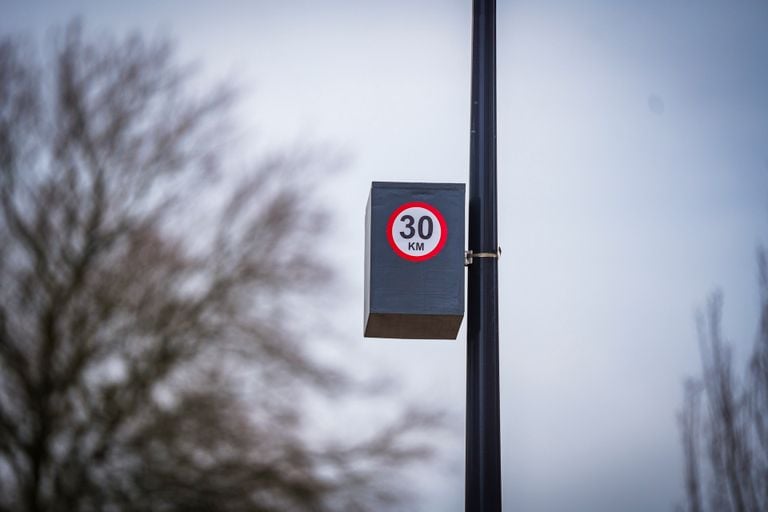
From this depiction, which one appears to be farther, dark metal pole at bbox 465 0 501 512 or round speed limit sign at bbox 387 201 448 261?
round speed limit sign at bbox 387 201 448 261

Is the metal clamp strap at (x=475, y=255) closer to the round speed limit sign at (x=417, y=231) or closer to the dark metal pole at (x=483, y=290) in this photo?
the dark metal pole at (x=483, y=290)

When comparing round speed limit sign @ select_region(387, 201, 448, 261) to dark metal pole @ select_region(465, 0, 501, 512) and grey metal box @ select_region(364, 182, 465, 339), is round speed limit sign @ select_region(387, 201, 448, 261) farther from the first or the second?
dark metal pole @ select_region(465, 0, 501, 512)

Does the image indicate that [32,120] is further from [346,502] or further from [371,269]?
[371,269]

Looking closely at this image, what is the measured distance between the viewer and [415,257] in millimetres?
4023

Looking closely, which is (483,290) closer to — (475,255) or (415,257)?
(475,255)

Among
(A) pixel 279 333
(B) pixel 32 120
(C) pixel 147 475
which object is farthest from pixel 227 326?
(B) pixel 32 120

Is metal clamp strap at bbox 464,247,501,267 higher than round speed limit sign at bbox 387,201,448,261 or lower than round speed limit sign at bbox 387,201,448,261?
lower

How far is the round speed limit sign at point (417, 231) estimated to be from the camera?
4.03m

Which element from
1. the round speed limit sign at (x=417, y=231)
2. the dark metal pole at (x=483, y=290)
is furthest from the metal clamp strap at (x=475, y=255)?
the round speed limit sign at (x=417, y=231)

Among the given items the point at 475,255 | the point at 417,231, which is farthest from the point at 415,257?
the point at 475,255

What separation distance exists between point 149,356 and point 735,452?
616 centimetres

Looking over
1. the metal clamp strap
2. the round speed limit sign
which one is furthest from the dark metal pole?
the round speed limit sign

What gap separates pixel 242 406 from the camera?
35.6 feet

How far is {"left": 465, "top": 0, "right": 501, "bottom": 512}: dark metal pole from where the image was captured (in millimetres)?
3828
